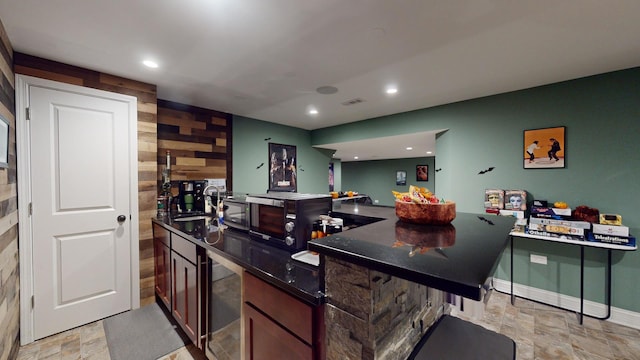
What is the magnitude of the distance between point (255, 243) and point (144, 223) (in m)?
1.66

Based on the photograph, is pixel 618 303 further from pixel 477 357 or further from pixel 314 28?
pixel 314 28

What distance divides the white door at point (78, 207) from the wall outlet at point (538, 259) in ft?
14.4

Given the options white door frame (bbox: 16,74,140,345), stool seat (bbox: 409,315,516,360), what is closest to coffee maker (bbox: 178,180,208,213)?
white door frame (bbox: 16,74,140,345)

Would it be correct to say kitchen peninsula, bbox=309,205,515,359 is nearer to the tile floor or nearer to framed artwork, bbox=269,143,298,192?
the tile floor

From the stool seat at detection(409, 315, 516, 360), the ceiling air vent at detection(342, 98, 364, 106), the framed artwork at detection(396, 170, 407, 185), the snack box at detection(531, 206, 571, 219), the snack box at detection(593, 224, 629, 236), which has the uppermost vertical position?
the ceiling air vent at detection(342, 98, 364, 106)

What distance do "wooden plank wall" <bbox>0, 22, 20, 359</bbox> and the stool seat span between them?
246 cm

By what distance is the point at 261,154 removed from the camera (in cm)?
439

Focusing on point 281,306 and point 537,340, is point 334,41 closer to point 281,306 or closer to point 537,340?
point 281,306

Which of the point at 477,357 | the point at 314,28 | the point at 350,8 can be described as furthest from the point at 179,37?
the point at 477,357

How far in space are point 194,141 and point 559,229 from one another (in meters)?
4.39

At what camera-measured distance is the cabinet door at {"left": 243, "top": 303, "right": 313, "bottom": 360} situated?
1041 millimetres

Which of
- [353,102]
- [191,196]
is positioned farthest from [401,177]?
[191,196]

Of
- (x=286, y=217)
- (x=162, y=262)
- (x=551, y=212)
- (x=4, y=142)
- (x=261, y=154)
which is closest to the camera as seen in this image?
(x=286, y=217)

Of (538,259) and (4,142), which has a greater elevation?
(4,142)
